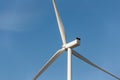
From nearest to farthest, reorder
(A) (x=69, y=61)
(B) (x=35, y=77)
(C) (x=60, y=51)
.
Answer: (A) (x=69, y=61)
(C) (x=60, y=51)
(B) (x=35, y=77)

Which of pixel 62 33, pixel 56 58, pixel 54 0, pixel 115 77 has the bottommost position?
pixel 115 77

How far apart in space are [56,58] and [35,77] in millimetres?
6357

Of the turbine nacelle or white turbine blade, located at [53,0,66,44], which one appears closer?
the turbine nacelle

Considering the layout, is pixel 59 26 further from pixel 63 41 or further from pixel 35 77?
pixel 35 77

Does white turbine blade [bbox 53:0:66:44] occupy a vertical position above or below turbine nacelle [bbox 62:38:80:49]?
above

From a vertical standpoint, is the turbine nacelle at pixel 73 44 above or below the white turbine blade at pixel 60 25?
below

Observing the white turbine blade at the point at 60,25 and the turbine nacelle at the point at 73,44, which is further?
the white turbine blade at the point at 60,25

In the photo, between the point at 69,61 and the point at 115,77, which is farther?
the point at 115,77

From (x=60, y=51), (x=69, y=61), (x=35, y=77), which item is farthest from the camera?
(x=35, y=77)

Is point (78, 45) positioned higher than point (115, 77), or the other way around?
point (78, 45)

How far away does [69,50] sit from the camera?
2464 inches

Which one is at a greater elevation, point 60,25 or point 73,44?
point 60,25

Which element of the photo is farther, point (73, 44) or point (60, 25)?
point (60, 25)

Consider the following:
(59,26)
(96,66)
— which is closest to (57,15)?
(59,26)
